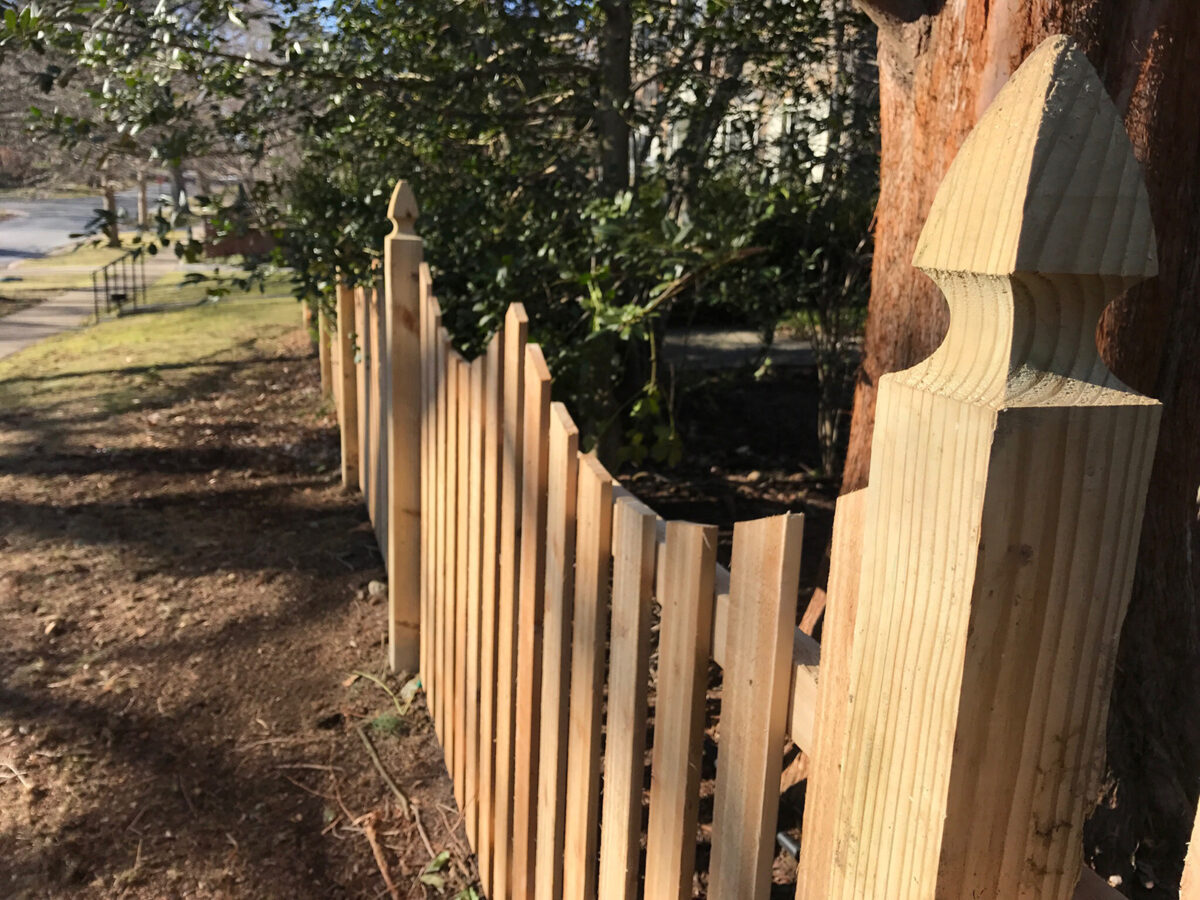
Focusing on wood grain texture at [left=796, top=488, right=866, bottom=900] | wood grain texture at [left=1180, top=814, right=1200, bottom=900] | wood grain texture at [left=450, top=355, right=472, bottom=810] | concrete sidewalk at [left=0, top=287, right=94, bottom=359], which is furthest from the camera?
concrete sidewalk at [left=0, top=287, right=94, bottom=359]

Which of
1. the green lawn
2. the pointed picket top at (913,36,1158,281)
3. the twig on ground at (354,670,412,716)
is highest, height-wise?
the pointed picket top at (913,36,1158,281)

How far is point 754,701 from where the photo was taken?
1.38 metres

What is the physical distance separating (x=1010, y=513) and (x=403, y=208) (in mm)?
3026

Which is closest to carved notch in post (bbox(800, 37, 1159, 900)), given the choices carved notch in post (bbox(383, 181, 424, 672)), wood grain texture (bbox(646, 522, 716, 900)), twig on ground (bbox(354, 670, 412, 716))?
wood grain texture (bbox(646, 522, 716, 900))

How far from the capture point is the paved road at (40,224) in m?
27.9

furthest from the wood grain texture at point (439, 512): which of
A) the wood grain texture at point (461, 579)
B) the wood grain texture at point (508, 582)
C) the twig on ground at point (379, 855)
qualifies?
the wood grain texture at point (508, 582)

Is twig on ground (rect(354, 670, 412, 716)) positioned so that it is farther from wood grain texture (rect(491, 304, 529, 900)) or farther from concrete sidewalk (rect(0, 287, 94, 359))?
concrete sidewalk (rect(0, 287, 94, 359))

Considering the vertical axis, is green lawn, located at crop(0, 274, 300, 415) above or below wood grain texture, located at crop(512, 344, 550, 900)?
below

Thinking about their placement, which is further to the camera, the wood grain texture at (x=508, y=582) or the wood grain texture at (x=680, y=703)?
the wood grain texture at (x=508, y=582)

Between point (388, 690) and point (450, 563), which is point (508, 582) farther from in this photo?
point (388, 690)

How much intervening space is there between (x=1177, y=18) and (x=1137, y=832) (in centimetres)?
187

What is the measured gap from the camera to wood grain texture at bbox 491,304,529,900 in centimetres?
220

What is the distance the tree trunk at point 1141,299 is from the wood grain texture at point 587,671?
3.69 ft

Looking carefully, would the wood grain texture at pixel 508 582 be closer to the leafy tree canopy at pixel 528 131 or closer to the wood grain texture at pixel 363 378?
the leafy tree canopy at pixel 528 131
